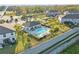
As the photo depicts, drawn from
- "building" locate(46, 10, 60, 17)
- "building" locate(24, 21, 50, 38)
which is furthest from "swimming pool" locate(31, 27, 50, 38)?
"building" locate(46, 10, 60, 17)

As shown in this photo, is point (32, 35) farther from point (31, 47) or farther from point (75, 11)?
point (75, 11)

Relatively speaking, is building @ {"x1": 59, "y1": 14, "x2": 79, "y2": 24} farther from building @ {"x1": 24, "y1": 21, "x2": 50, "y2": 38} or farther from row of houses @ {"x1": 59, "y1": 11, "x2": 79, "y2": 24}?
building @ {"x1": 24, "y1": 21, "x2": 50, "y2": 38}

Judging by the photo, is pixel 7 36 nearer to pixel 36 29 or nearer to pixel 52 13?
pixel 36 29

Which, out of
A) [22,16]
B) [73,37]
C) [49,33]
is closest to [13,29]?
[22,16]

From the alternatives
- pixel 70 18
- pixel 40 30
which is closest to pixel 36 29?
pixel 40 30
